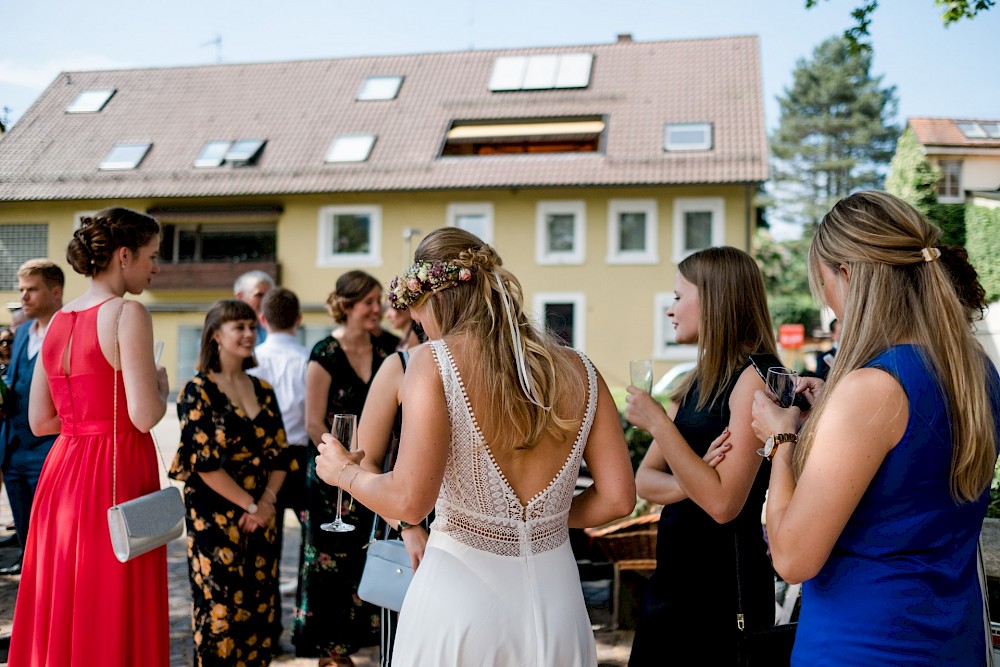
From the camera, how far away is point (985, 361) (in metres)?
1.94

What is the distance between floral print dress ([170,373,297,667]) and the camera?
3918 mm

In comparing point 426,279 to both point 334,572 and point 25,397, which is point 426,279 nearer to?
point 334,572

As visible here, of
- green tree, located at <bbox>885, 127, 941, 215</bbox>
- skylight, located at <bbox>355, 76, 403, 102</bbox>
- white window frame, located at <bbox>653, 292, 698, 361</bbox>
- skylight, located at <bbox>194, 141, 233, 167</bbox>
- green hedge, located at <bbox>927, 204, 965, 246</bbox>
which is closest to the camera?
green hedge, located at <bbox>927, 204, 965, 246</bbox>

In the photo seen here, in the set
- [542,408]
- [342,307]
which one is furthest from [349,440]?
[342,307]

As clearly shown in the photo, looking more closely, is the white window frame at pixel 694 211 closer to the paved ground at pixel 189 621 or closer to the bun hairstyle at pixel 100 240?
the paved ground at pixel 189 621

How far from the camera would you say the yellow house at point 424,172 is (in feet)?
80.0

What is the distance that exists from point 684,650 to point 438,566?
2.90ft

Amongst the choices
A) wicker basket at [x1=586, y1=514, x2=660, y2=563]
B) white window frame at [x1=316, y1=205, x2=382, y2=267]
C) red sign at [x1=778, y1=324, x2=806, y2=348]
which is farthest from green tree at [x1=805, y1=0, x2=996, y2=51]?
red sign at [x1=778, y1=324, x2=806, y2=348]

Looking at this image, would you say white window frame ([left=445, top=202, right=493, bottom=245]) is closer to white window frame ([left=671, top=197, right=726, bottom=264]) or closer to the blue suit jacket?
white window frame ([left=671, top=197, right=726, bottom=264])

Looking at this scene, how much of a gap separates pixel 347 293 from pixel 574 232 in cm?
2075

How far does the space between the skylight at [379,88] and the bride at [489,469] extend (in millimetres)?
27226

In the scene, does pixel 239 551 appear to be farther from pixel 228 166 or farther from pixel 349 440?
pixel 228 166

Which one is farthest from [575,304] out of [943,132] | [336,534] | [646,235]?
[336,534]

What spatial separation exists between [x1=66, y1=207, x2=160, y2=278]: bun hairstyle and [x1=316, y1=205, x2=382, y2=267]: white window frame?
22412 millimetres
